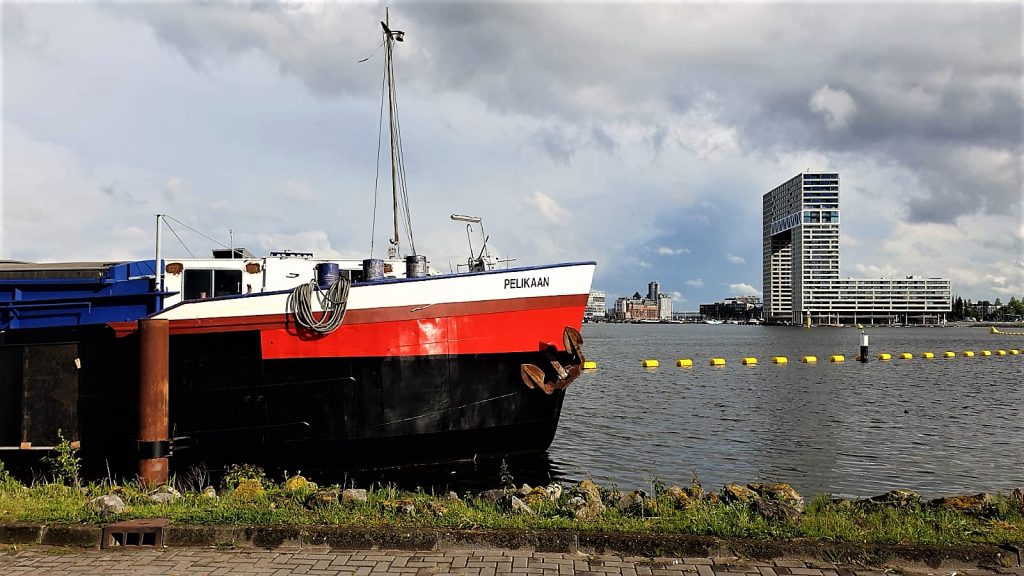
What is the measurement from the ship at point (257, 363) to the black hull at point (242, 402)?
0.02 meters

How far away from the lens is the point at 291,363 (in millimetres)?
12172

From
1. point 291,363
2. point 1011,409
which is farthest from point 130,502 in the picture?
point 1011,409

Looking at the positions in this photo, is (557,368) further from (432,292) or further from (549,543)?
(549,543)

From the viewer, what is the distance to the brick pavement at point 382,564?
609 cm

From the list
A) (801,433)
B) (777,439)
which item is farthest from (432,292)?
(801,433)

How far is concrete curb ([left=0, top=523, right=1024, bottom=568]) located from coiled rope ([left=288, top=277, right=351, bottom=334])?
5483 mm

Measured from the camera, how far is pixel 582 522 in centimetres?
706

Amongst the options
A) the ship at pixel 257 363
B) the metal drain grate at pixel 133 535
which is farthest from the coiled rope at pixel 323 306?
the metal drain grate at pixel 133 535

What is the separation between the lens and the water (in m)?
15.5

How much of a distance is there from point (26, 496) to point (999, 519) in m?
11.4

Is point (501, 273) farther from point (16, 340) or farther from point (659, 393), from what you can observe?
point (659, 393)

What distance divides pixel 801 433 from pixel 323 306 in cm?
1618

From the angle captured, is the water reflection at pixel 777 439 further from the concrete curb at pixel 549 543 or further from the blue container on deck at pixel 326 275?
the concrete curb at pixel 549 543

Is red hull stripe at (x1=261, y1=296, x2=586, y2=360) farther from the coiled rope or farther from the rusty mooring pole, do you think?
the rusty mooring pole
